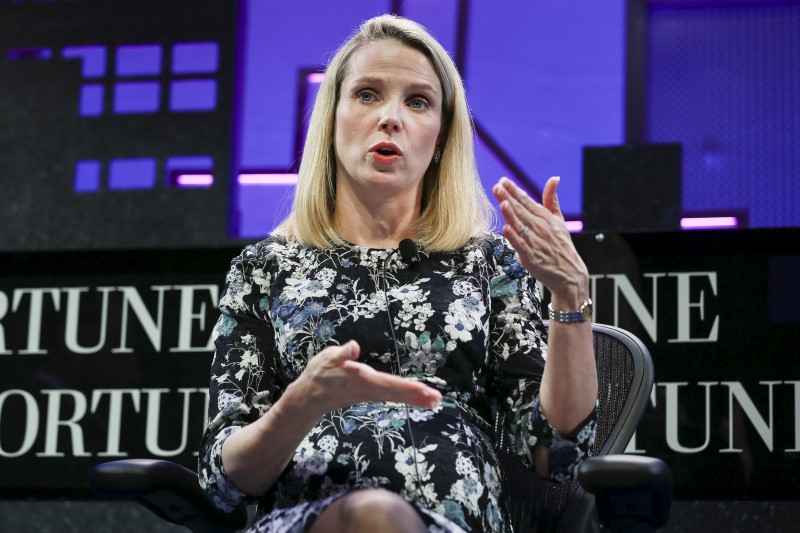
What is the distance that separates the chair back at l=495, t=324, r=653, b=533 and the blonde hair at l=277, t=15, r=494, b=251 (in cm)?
30

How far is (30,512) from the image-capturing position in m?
3.16

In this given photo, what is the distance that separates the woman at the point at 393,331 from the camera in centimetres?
142

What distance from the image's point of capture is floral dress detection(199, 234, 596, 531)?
1.46m

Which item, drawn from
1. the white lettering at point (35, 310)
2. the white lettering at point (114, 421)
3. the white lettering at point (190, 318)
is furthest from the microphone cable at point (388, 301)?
the white lettering at point (35, 310)

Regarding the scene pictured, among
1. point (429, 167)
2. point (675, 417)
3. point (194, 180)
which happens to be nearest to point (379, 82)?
point (429, 167)

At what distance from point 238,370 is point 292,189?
2.20ft

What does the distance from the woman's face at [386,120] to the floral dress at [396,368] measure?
12cm

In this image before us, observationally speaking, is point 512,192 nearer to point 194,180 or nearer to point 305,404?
point 305,404

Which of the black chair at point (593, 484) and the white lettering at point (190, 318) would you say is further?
the white lettering at point (190, 318)

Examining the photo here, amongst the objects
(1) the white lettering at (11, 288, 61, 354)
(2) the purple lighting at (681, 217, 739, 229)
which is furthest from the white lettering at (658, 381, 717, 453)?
(1) the white lettering at (11, 288, 61, 354)

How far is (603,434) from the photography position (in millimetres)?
1695

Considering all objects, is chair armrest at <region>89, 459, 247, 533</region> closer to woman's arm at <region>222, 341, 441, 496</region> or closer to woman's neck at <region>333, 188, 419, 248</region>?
woman's arm at <region>222, 341, 441, 496</region>

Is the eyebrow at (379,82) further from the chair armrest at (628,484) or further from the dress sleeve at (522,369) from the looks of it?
the chair armrest at (628,484)

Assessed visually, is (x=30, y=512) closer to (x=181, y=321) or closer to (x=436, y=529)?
(x=181, y=321)
